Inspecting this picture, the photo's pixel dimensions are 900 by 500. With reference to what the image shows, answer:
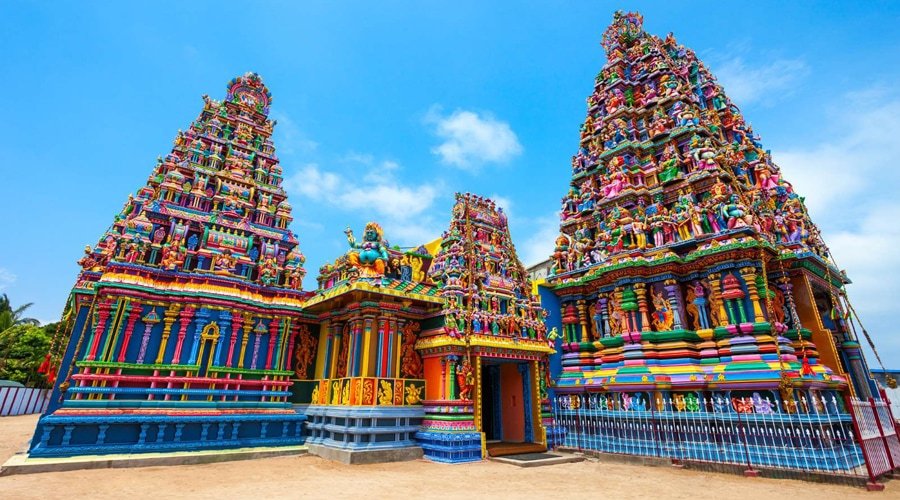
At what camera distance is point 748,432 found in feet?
35.8

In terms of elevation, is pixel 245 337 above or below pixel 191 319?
below

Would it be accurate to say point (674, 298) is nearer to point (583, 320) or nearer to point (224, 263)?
point (583, 320)

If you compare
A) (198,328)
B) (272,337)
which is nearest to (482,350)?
(272,337)

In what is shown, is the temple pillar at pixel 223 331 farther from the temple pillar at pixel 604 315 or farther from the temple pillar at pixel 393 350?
the temple pillar at pixel 604 315

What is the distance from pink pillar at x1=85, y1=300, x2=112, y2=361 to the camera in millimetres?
11766

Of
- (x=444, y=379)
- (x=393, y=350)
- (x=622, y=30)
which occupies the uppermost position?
(x=622, y=30)

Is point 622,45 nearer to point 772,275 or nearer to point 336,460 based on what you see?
point 772,275

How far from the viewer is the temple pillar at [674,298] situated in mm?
13642

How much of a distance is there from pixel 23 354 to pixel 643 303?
153 feet

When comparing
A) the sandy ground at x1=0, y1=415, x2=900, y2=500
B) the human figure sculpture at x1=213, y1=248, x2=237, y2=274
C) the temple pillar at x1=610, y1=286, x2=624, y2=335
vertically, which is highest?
the human figure sculpture at x1=213, y1=248, x2=237, y2=274

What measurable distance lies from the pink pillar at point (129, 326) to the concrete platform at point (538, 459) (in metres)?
11.4

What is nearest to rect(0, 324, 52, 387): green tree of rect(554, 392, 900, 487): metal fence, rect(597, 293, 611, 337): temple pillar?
rect(554, 392, 900, 487): metal fence

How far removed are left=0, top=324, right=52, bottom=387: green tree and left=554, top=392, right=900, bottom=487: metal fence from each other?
4255 centimetres

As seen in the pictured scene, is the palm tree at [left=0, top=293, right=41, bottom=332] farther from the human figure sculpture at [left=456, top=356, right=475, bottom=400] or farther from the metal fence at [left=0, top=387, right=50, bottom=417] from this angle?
the human figure sculpture at [left=456, top=356, right=475, bottom=400]
